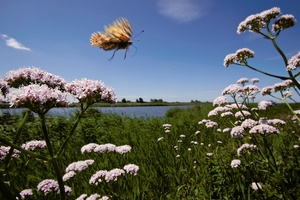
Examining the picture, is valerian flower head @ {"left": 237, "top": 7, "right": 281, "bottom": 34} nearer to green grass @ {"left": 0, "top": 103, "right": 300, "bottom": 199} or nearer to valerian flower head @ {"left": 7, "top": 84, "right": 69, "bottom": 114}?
green grass @ {"left": 0, "top": 103, "right": 300, "bottom": 199}

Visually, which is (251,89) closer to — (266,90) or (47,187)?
(266,90)

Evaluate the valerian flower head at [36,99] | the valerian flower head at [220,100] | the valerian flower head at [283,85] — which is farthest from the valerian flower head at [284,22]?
the valerian flower head at [36,99]

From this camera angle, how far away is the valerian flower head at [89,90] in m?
2.40

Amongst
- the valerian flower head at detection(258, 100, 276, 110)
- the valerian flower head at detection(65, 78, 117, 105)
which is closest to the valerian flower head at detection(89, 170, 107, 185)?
the valerian flower head at detection(65, 78, 117, 105)

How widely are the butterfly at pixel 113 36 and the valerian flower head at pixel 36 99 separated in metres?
2.22

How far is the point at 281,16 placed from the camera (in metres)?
4.44

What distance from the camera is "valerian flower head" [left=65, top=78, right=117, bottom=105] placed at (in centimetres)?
240

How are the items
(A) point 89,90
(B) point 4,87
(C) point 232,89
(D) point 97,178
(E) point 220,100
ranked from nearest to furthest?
1. (A) point 89,90
2. (B) point 4,87
3. (D) point 97,178
4. (C) point 232,89
5. (E) point 220,100

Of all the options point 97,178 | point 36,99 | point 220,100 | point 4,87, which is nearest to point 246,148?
point 220,100

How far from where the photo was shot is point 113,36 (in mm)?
4289

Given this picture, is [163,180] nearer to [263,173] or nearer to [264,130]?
[263,173]

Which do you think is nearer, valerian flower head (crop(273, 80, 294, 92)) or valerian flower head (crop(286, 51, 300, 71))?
valerian flower head (crop(286, 51, 300, 71))

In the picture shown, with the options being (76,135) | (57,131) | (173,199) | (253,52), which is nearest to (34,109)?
(173,199)

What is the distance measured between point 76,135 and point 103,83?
25.4 ft
